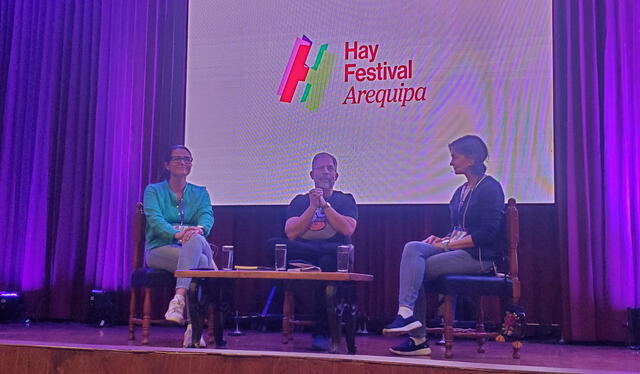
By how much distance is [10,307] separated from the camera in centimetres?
503

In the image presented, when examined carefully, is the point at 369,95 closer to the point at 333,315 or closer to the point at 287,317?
the point at 287,317

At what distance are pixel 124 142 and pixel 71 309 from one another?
1.30m

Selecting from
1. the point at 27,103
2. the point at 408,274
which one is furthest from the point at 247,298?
the point at 27,103

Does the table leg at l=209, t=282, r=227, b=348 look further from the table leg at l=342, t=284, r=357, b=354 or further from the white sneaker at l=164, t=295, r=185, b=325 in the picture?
the table leg at l=342, t=284, r=357, b=354

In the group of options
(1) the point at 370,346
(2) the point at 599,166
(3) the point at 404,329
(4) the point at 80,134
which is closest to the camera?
(3) the point at 404,329

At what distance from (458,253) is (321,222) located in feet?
2.76

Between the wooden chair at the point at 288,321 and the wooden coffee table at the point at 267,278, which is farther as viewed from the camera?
the wooden chair at the point at 288,321

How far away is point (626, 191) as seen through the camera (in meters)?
4.21

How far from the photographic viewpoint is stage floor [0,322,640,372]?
3.29 m

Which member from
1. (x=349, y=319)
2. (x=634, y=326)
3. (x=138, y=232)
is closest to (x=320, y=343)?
(x=349, y=319)

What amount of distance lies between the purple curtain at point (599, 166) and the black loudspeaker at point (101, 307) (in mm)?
3034

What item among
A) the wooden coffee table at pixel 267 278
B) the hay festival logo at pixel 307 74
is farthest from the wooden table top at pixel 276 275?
the hay festival logo at pixel 307 74

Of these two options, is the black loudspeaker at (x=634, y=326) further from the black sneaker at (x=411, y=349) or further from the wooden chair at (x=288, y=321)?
the wooden chair at (x=288, y=321)

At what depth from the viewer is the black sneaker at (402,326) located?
3199mm
